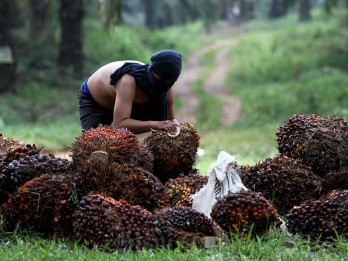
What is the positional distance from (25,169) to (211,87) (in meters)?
20.4

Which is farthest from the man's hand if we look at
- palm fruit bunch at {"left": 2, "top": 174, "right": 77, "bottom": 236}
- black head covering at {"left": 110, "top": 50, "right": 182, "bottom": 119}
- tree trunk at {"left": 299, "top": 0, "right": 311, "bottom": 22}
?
tree trunk at {"left": 299, "top": 0, "right": 311, "bottom": 22}

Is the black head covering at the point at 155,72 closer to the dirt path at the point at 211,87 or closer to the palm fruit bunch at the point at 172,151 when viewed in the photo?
the palm fruit bunch at the point at 172,151

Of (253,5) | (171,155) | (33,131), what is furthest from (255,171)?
(253,5)

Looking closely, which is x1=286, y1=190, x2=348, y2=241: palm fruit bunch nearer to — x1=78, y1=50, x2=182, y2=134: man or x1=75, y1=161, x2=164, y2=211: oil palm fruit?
x1=75, y1=161, x2=164, y2=211: oil palm fruit

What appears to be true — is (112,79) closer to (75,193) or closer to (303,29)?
(75,193)

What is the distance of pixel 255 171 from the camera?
18.5 ft

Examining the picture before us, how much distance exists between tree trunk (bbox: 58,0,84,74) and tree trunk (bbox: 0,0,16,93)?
2.44m

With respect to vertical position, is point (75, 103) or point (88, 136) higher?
point (75, 103)

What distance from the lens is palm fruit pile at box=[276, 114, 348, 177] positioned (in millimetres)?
5625

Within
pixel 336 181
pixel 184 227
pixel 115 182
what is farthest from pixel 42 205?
pixel 336 181

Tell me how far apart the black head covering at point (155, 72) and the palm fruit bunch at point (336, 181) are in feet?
4.97

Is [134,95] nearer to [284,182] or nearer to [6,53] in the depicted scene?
[284,182]

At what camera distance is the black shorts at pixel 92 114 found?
6660 mm

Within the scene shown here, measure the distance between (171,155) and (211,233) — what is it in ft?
3.91
